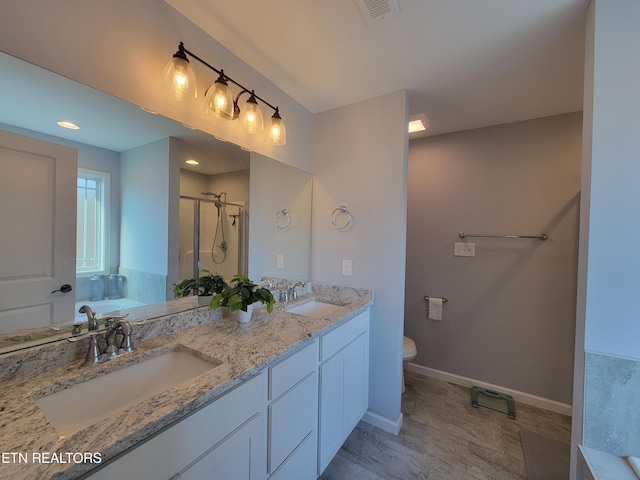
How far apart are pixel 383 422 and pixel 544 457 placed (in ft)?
3.38

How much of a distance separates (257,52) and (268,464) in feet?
6.84

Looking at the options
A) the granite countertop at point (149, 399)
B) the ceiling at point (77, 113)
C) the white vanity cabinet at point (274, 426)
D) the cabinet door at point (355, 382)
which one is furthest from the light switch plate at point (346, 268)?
the ceiling at point (77, 113)

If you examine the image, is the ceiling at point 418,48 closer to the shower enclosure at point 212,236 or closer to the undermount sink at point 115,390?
the shower enclosure at point 212,236

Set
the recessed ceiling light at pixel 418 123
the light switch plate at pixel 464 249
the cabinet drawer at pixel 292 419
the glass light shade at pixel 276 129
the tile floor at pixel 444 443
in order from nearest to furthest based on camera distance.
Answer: the cabinet drawer at pixel 292 419, the tile floor at pixel 444 443, the glass light shade at pixel 276 129, the recessed ceiling light at pixel 418 123, the light switch plate at pixel 464 249

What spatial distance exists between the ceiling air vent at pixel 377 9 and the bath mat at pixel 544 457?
269cm

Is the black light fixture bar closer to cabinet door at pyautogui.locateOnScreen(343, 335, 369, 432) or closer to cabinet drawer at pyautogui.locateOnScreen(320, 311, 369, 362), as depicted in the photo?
cabinet drawer at pyautogui.locateOnScreen(320, 311, 369, 362)

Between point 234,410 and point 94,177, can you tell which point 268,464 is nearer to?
point 234,410

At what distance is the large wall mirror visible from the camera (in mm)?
837

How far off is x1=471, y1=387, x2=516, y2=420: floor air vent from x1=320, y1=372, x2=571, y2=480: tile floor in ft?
0.15

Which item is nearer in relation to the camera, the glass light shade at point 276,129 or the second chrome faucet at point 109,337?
the second chrome faucet at point 109,337

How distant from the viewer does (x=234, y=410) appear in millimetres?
879

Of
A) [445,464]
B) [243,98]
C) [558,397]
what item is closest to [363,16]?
[243,98]

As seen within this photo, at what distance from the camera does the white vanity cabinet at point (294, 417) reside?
1042mm
